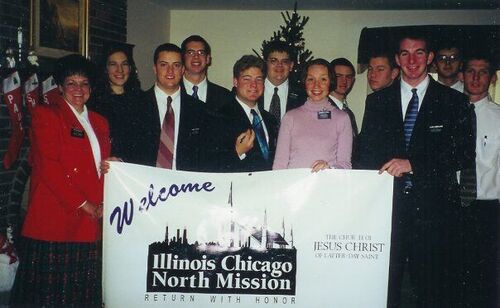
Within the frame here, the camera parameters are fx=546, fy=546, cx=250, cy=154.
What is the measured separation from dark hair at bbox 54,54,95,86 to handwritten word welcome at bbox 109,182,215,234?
815mm

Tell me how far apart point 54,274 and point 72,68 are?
1.18m

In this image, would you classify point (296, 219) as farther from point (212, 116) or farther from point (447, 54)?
point (447, 54)

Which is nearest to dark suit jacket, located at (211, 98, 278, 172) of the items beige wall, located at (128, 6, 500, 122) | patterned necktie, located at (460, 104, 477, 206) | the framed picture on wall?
patterned necktie, located at (460, 104, 477, 206)

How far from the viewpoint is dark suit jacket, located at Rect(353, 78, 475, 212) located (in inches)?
118

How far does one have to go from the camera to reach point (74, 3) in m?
5.68

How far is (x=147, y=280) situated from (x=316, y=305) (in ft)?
2.99

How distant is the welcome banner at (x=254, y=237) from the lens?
114 inches

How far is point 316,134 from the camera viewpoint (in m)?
3.13

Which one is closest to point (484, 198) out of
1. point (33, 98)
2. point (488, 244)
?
point (488, 244)

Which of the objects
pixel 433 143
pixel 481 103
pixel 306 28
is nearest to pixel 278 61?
pixel 481 103

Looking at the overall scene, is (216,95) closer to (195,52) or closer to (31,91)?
(195,52)

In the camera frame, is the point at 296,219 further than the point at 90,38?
No

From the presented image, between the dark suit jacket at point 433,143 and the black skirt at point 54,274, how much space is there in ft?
5.80

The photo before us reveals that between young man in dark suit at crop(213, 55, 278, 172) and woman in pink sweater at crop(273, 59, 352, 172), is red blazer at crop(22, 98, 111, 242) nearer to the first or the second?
young man in dark suit at crop(213, 55, 278, 172)
